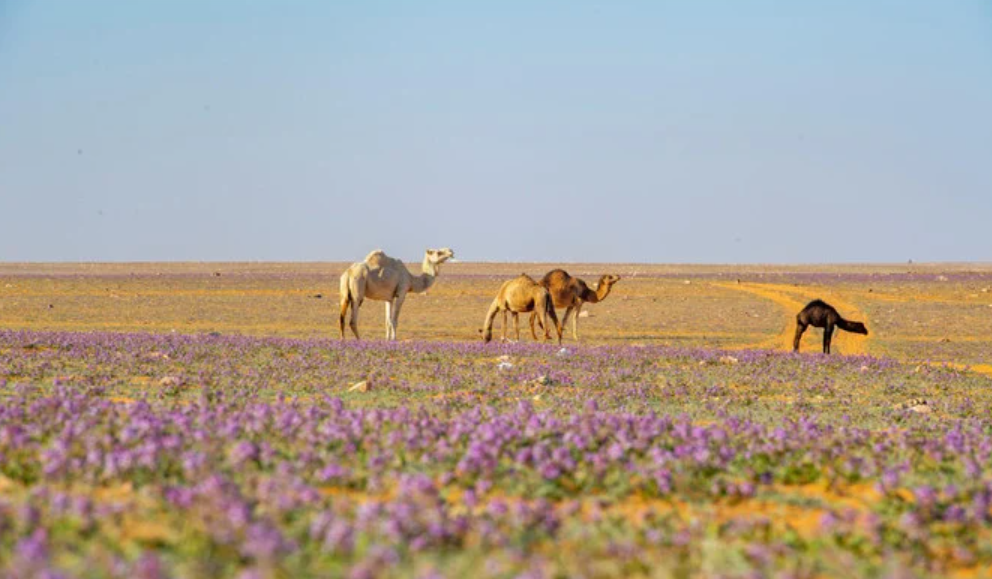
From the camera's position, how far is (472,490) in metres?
7.31

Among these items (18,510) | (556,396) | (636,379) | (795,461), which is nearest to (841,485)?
(795,461)

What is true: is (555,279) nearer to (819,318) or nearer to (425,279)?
(425,279)

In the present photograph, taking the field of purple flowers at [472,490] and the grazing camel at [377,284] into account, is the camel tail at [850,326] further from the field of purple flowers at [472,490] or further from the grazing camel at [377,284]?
the field of purple flowers at [472,490]

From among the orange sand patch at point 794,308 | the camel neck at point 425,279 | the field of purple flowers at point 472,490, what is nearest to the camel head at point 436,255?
the camel neck at point 425,279

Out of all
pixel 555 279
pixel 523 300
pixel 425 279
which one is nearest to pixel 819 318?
pixel 523 300

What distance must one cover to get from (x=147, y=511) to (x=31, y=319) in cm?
3692

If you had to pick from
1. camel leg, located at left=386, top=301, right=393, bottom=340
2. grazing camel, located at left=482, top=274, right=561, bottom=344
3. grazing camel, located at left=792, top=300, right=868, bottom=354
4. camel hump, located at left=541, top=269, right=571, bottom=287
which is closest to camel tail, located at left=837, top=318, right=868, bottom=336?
grazing camel, located at left=792, top=300, right=868, bottom=354

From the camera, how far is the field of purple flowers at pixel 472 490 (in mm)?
5285

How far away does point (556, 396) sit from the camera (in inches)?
571

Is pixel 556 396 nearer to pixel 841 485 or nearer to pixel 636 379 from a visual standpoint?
pixel 636 379

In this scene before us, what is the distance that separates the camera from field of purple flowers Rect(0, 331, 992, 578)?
5.29m

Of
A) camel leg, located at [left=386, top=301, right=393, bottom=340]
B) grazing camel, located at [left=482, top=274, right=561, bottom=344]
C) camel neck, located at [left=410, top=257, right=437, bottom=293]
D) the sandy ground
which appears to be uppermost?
camel neck, located at [left=410, top=257, right=437, bottom=293]

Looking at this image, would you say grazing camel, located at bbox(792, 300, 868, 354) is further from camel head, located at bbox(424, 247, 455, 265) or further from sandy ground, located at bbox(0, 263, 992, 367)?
camel head, located at bbox(424, 247, 455, 265)

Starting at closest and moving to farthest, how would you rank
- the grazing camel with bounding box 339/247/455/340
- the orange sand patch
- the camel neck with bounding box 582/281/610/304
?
the grazing camel with bounding box 339/247/455/340 < the orange sand patch < the camel neck with bounding box 582/281/610/304
